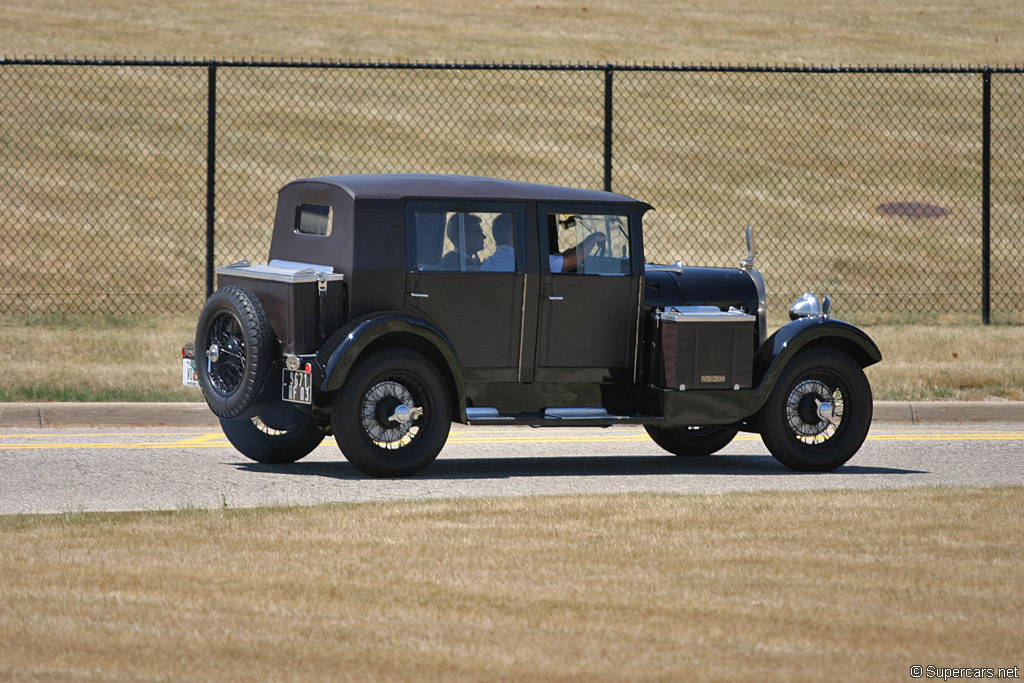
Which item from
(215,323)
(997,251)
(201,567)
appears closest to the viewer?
(201,567)

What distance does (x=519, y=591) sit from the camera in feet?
19.9

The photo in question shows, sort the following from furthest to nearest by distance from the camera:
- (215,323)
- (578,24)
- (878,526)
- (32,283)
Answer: (578,24), (32,283), (215,323), (878,526)

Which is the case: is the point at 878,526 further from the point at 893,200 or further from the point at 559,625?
the point at 893,200

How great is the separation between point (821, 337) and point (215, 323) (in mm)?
3889

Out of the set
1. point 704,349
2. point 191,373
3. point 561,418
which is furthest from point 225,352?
point 704,349

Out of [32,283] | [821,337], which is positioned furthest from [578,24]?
[821,337]

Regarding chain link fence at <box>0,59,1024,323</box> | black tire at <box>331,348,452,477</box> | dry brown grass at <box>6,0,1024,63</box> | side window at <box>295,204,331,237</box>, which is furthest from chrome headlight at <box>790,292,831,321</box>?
dry brown grass at <box>6,0,1024,63</box>

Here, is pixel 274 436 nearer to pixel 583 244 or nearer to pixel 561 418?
pixel 561 418

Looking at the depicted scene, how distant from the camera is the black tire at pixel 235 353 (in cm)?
913

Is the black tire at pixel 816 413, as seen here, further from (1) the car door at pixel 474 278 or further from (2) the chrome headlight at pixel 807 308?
(1) the car door at pixel 474 278

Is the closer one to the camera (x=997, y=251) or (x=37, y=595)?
(x=37, y=595)

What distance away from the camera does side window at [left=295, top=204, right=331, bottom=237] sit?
973cm

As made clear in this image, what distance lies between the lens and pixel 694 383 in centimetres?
980

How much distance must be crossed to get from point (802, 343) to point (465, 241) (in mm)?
2263
